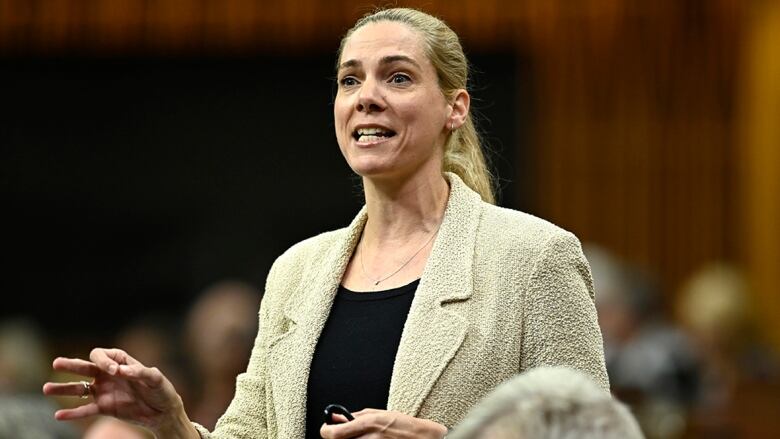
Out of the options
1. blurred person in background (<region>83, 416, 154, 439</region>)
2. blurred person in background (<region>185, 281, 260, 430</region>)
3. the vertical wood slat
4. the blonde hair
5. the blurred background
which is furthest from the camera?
the vertical wood slat

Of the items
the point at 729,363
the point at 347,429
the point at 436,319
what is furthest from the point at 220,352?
the point at 347,429

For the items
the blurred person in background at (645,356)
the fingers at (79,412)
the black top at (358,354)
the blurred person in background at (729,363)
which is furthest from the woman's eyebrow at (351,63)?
the blurred person in background at (729,363)

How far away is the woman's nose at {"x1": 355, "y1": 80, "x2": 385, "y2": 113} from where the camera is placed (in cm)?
271

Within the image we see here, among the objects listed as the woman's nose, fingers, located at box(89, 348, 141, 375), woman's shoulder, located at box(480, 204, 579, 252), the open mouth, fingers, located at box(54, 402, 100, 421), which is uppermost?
the woman's nose

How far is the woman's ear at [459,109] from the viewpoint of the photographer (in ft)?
9.33

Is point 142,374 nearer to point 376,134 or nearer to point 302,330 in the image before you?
point 302,330

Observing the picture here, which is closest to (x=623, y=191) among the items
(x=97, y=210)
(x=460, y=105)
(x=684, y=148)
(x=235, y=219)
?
(x=684, y=148)

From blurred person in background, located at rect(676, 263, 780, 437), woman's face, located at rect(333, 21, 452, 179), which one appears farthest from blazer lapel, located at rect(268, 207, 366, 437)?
blurred person in background, located at rect(676, 263, 780, 437)

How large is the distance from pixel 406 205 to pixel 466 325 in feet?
1.03

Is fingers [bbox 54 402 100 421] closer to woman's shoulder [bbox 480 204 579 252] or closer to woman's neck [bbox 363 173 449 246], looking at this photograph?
woman's neck [bbox 363 173 449 246]

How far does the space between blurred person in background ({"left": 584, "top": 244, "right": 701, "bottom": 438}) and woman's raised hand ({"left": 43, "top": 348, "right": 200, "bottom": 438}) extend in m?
3.19

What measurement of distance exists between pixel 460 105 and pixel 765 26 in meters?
6.30

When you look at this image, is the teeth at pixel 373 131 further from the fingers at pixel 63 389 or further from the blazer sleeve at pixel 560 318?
the fingers at pixel 63 389

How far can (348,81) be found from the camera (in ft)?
9.19
